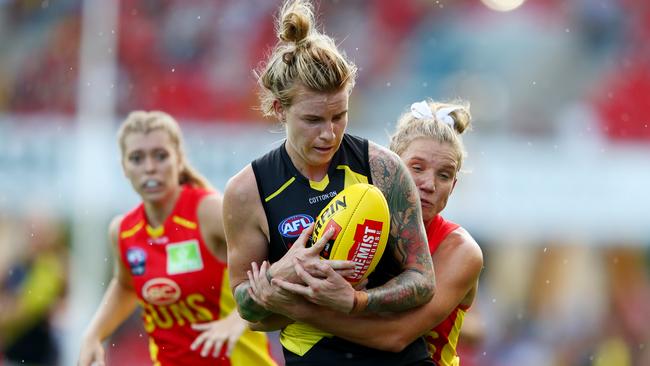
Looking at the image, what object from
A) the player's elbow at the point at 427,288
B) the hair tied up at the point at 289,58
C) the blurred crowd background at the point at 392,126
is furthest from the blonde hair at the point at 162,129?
the blurred crowd background at the point at 392,126

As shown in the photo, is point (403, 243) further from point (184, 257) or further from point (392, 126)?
point (392, 126)

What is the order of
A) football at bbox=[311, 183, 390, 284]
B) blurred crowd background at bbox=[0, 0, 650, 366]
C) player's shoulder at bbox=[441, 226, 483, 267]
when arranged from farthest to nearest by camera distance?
blurred crowd background at bbox=[0, 0, 650, 366] → player's shoulder at bbox=[441, 226, 483, 267] → football at bbox=[311, 183, 390, 284]

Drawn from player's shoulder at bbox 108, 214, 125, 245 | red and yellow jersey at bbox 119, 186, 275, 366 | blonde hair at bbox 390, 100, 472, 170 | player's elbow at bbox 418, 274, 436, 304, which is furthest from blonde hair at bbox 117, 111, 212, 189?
player's elbow at bbox 418, 274, 436, 304

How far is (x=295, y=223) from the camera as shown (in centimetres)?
383

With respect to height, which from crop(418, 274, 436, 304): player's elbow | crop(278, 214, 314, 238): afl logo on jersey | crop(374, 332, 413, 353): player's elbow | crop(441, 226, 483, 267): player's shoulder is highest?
crop(278, 214, 314, 238): afl logo on jersey

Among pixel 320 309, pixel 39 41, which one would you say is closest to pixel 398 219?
pixel 320 309

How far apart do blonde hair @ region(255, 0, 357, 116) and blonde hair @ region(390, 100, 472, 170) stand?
0.56m

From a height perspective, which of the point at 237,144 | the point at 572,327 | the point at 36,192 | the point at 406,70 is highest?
the point at 406,70

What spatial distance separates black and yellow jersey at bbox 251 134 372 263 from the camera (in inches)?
151

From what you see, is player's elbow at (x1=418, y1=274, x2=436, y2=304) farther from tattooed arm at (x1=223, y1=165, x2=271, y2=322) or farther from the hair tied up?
the hair tied up

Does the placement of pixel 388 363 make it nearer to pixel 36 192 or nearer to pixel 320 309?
pixel 320 309

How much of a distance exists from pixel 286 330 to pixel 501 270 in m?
9.56

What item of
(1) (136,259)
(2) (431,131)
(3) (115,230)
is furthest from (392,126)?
(2) (431,131)

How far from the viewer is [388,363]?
13.0 ft
